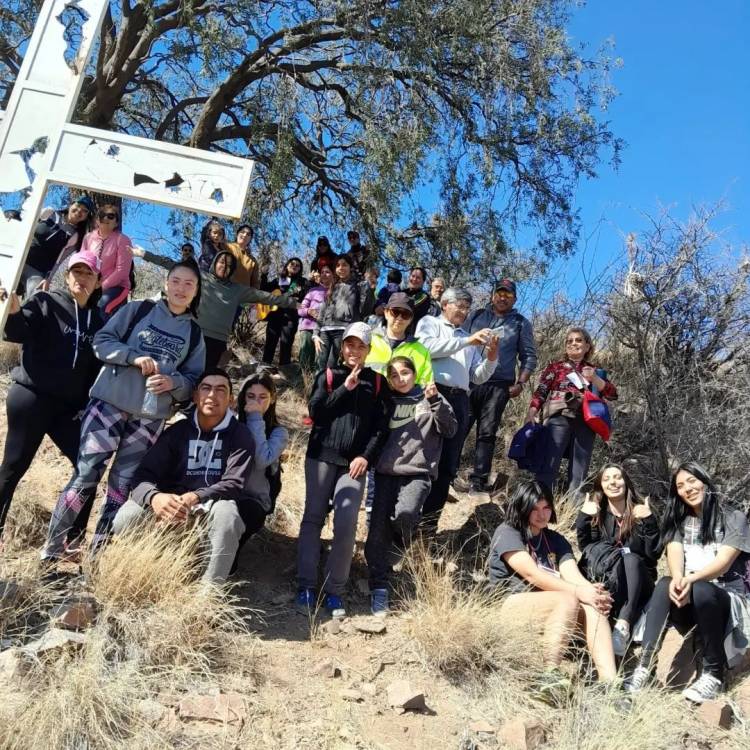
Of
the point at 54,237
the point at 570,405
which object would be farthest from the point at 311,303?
the point at 570,405

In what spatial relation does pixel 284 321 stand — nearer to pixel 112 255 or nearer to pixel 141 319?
pixel 112 255

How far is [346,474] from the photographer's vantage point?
4.63 m

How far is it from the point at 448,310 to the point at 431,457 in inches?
49.9

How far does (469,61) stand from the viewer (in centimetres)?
830

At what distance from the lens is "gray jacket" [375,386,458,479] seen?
15.8 feet

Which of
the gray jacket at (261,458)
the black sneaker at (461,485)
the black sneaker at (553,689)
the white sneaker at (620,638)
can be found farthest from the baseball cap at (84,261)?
the white sneaker at (620,638)

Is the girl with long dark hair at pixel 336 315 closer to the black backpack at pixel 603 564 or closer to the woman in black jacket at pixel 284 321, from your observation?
the woman in black jacket at pixel 284 321

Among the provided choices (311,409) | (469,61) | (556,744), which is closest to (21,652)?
(311,409)

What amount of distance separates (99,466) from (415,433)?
196cm

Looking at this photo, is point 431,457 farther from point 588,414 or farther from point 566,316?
point 566,316

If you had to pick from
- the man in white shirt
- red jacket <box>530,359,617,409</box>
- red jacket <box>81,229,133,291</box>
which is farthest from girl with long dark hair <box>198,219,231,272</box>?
red jacket <box>530,359,617,409</box>

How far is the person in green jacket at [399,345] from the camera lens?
498 cm

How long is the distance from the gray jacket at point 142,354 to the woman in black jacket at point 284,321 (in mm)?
4986

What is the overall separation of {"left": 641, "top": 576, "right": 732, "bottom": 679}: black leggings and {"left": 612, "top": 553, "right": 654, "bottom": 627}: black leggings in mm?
94
